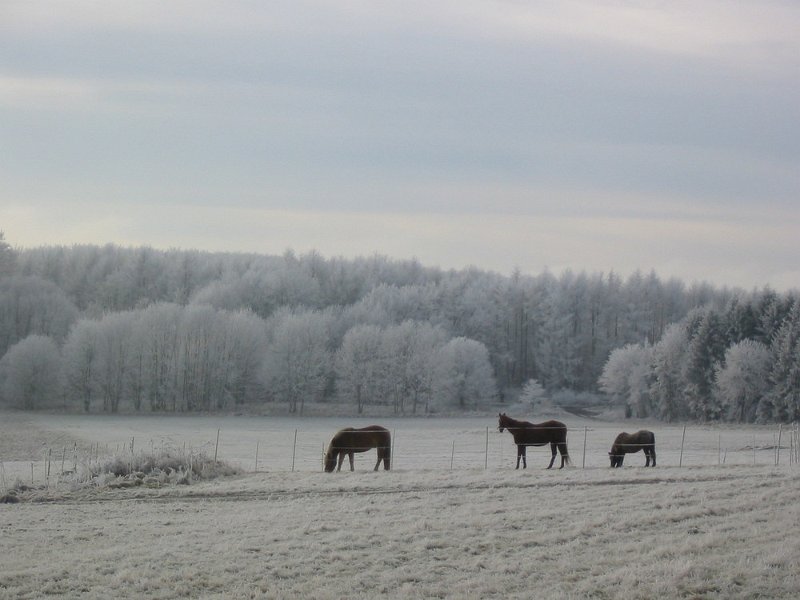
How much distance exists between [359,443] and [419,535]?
15248 millimetres

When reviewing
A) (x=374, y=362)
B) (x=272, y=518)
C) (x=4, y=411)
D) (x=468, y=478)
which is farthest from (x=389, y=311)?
(x=272, y=518)

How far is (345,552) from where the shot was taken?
16.4m

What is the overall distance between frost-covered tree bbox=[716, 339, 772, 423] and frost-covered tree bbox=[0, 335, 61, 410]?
206 ft

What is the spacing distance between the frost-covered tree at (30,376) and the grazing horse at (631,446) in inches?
2723

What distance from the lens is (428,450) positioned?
4741cm

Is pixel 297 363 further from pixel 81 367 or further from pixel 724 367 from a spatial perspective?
pixel 724 367

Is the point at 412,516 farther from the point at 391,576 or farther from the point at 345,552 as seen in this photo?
the point at 391,576

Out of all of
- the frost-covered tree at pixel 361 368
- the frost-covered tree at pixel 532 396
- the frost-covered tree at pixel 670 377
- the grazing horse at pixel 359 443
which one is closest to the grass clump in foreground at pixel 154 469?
the grazing horse at pixel 359 443

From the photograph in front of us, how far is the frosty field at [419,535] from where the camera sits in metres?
14.2

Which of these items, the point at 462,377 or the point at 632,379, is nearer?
the point at 632,379

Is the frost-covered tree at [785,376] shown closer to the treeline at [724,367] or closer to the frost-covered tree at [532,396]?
the treeline at [724,367]

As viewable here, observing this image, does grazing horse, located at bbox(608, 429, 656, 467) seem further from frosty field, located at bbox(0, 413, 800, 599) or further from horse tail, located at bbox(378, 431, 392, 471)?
horse tail, located at bbox(378, 431, 392, 471)

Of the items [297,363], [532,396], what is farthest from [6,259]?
[532,396]

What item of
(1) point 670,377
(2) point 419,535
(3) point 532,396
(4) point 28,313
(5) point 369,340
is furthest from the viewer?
(4) point 28,313
